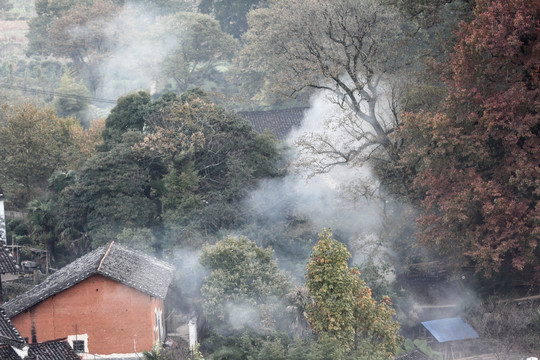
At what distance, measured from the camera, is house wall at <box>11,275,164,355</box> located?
22234 mm

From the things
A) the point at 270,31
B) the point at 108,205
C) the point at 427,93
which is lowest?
the point at 108,205

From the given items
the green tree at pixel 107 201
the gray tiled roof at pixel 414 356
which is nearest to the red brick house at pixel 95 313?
the green tree at pixel 107 201

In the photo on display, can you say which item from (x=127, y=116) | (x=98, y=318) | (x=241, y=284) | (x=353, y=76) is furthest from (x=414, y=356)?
(x=127, y=116)

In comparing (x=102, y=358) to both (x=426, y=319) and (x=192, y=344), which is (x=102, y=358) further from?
(x=426, y=319)

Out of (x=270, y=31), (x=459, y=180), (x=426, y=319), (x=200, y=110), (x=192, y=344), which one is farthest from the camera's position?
(x=270, y=31)

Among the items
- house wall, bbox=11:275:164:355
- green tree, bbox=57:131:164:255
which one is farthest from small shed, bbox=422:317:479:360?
green tree, bbox=57:131:164:255

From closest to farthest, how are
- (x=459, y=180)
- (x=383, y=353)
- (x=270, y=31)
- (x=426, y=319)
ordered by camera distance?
1. (x=383, y=353)
2. (x=459, y=180)
3. (x=426, y=319)
4. (x=270, y=31)

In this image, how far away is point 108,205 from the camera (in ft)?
94.7

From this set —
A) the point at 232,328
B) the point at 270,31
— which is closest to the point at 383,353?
the point at 232,328

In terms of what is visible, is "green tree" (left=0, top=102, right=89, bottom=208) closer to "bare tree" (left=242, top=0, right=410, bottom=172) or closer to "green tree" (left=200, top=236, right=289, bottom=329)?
"bare tree" (left=242, top=0, right=410, bottom=172)

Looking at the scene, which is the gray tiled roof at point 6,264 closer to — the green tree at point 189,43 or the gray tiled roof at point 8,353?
the gray tiled roof at point 8,353

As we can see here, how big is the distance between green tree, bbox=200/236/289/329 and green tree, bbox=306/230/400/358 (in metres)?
2.65

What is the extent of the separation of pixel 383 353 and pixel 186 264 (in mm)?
9136

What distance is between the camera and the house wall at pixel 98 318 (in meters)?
22.2
